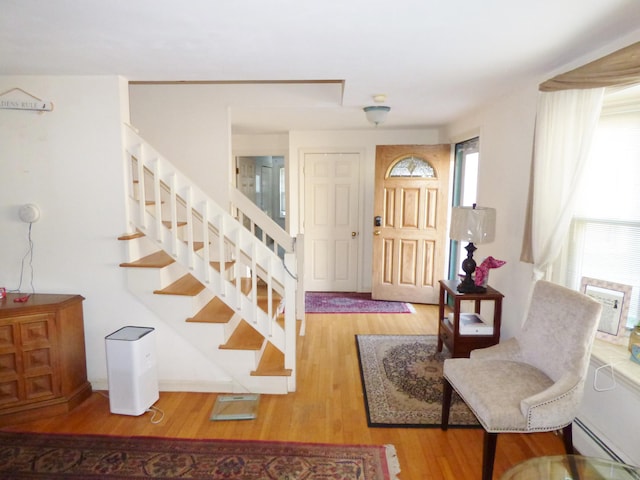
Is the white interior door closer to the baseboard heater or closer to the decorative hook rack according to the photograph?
the decorative hook rack

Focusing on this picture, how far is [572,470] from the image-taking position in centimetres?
146

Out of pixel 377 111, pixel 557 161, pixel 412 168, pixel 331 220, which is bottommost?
pixel 331 220

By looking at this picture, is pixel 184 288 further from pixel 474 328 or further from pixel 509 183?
pixel 509 183

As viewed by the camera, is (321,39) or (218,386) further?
(218,386)

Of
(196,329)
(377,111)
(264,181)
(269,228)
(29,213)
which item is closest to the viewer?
(29,213)

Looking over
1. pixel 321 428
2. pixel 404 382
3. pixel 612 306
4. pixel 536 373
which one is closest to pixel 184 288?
pixel 321 428

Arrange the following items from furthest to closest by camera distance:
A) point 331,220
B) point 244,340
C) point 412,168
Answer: point 331,220 < point 412,168 < point 244,340

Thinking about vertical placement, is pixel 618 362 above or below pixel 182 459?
above

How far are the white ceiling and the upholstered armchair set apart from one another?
1.27 meters

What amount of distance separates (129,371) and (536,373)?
2.35m

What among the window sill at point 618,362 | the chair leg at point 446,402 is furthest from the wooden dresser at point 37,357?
the window sill at point 618,362

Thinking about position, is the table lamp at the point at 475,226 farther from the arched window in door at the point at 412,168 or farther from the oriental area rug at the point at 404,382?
the arched window in door at the point at 412,168

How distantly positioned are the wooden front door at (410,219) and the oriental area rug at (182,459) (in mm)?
2737

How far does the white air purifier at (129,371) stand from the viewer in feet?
7.90
